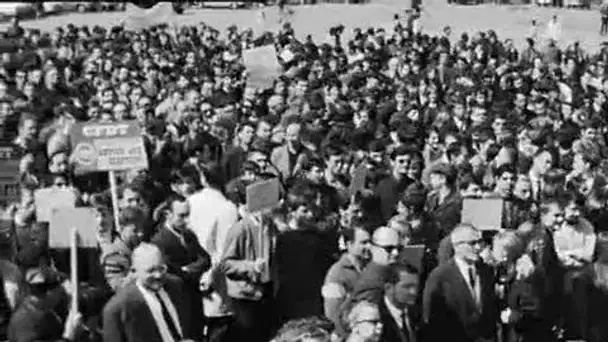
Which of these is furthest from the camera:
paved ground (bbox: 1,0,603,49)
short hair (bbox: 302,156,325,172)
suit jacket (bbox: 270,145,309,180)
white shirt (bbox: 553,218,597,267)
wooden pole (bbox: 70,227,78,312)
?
paved ground (bbox: 1,0,603,49)

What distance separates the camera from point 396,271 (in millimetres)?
8281

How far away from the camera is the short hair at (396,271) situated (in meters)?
8.18

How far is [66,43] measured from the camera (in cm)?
3028

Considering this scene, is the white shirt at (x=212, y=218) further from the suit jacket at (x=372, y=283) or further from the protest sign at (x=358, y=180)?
the suit jacket at (x=372, y=283)

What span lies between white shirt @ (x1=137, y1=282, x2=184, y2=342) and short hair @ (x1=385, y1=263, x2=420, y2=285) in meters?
1.17

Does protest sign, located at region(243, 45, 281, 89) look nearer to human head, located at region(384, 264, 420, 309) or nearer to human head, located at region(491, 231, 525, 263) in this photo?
human head, located at region(491, 231, 525, 263)

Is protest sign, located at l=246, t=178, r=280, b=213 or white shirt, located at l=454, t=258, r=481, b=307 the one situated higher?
protest sign, located at l=246, t=178, r=280, b=213

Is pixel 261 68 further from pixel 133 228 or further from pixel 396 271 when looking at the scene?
pixel 396 271

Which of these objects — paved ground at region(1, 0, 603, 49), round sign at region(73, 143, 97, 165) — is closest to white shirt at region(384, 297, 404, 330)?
round sign at region(73, 143, 97, 165)

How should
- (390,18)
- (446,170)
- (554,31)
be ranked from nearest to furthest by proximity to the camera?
(446,170), (554,31), (390,18)

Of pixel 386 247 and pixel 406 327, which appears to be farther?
pixel 386 247

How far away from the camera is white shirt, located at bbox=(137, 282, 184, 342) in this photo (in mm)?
7961

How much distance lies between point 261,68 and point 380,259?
938 cm

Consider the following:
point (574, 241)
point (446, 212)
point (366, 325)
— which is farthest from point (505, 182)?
point (366, 325)
